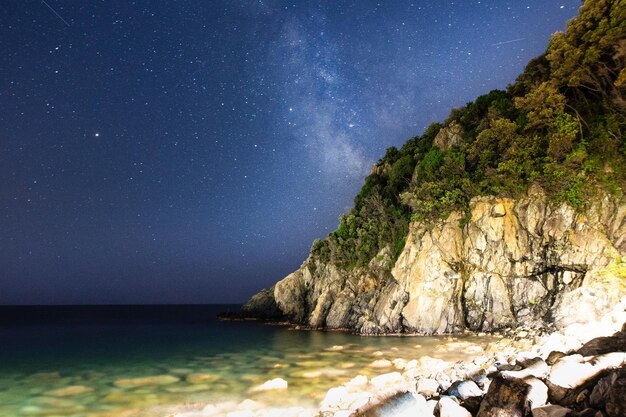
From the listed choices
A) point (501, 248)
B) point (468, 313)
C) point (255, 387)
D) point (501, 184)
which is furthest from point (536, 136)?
point (255, 387)

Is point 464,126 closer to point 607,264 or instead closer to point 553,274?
point 553,274

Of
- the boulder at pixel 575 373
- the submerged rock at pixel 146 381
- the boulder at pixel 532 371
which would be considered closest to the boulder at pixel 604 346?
the boulder at pixel 532 371

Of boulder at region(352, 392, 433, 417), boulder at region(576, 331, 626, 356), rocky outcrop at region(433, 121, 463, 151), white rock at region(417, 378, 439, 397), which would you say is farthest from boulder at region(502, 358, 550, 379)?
rocky outcrop at region(433, 121, 463, 151)

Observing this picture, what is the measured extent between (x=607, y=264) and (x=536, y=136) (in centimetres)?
871

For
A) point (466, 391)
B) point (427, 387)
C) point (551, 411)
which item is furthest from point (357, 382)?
point (551, 411)

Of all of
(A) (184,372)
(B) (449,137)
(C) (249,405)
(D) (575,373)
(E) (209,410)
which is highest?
(B) (449,137)

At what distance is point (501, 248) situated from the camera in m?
26.8

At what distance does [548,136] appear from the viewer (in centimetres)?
2319

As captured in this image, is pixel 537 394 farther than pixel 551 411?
Yes

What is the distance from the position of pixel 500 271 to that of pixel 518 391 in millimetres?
21196

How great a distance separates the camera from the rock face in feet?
66.8

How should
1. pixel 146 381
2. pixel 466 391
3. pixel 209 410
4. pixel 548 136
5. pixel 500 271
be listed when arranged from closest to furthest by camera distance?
pixel 466 391 < pixel 209 410 < pixel 146 381 < pixel 548 136 < pixel 500 271

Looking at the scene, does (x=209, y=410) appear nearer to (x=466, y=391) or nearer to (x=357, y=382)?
(x=357, y=382)

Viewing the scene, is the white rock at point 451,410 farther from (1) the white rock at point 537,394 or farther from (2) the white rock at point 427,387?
(2) the white rock at point 427,387
